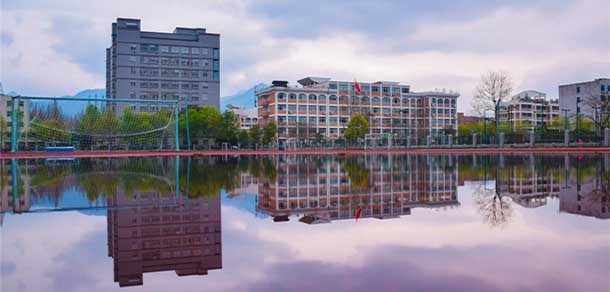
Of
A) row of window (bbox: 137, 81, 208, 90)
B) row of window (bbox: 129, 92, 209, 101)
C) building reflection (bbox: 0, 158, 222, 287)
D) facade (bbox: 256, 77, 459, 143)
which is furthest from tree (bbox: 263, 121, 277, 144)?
building reflection (bbox: 0, 158, 222, 287)

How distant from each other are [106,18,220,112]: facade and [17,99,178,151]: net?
2205 cm

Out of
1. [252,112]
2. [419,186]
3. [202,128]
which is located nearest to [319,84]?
[252,112]

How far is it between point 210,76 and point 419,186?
64.7 metres

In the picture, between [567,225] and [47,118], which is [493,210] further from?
[47,118]

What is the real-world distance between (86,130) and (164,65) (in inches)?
1214

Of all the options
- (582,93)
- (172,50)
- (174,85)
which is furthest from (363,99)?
(582,93)

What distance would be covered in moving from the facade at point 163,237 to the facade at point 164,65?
62.2 meters

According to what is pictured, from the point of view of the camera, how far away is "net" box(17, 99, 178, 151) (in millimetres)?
36562

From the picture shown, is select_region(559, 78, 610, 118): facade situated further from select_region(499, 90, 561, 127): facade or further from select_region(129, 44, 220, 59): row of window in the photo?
select_region(129, 44, 220, 59): row of window

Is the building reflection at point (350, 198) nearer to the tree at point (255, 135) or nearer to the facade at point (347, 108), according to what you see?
the tree at point (255, 135)

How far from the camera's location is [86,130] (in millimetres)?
39594

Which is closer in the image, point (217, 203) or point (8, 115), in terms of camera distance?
point (217, 203)

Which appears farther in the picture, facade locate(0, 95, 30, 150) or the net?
the net

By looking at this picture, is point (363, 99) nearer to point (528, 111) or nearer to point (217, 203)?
point (528, 111)
